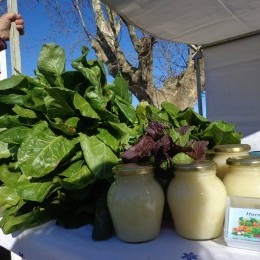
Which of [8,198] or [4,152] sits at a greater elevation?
[4,152]

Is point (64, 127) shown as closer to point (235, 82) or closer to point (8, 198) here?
point (8, 198)

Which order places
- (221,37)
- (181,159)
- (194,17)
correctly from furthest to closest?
(221,37) → (194,17) → (181,159)

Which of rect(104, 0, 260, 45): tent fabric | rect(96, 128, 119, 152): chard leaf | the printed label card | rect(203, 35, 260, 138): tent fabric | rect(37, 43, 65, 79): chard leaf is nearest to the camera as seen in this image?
the printed label card

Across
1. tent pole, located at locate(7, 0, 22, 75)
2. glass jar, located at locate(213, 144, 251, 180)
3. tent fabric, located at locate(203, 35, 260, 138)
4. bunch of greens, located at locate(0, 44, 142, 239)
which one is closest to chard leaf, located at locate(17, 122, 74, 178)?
bunch of greens, located at locate(0, 44, 142, 239)

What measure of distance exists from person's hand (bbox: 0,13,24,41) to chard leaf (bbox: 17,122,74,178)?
0.70m

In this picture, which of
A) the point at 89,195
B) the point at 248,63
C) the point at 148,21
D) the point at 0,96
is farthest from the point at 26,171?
the point at 248,63

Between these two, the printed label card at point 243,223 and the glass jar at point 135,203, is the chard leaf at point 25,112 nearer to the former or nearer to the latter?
the glass jar at point 135,203

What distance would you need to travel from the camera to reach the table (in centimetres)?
61

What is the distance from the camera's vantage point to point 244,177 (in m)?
0.67

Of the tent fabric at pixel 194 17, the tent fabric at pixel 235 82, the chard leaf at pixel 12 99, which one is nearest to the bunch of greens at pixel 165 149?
the chard leaf at pixel 12 99

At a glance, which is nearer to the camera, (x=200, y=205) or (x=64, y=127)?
(x=200, y=205)

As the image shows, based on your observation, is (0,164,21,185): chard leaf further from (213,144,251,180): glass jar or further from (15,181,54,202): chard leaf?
(213,144,251,180): glass jar

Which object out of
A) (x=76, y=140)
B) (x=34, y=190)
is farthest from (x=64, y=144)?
(x=34, y=190)

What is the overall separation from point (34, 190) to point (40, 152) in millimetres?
98
